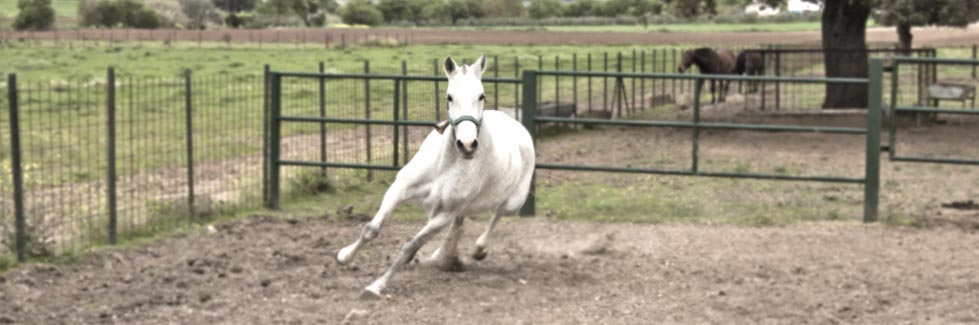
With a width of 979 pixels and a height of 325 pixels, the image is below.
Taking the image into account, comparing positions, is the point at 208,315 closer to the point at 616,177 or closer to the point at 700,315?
the point at 700,315

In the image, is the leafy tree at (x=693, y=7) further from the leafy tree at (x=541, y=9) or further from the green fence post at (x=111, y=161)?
the leafy tree at (x=541, y=9)

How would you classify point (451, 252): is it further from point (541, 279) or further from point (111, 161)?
point (111, 161)

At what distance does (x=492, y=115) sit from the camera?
9.26 m

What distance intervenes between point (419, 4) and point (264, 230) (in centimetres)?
4320

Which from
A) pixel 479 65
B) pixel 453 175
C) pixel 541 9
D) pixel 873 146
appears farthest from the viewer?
pixel 541 9

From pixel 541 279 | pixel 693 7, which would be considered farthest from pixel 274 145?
pixel 693 7

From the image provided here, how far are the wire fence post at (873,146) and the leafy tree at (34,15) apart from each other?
5561 centimetres

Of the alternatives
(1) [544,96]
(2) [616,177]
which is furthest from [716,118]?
(2) [616,177]

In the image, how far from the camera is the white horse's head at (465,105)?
7.81 meters

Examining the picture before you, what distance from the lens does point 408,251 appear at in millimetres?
8602

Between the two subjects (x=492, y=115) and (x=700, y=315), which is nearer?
(x=700, y=315)

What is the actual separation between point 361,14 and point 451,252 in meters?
58.2

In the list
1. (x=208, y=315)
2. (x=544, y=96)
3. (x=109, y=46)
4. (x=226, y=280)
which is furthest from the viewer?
(x=109, y=46)

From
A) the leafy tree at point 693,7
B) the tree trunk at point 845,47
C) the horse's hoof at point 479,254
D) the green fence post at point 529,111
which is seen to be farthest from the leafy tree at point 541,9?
the horse's hoof at point 479,254
